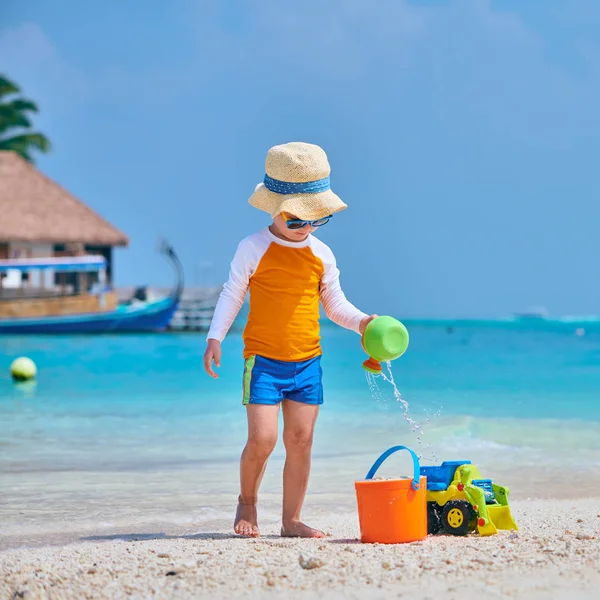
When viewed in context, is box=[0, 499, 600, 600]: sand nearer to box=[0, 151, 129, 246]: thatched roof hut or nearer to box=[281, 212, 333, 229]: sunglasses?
box=[281, 212, 333, 229]: sunglasses

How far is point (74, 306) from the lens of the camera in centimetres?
3466

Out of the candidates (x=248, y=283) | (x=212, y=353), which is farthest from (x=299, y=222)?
(x=212, y=353)

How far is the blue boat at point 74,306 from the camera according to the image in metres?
33.7

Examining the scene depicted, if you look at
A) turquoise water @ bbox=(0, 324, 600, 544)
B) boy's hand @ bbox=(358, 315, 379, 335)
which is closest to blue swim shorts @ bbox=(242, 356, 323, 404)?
boy's hand @ bbox=(358, 315, 379, 335)

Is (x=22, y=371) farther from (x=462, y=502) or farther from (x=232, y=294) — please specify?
(x=462, y=502)

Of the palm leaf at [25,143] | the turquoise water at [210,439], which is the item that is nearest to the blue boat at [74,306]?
the palm leaf at [25,143]

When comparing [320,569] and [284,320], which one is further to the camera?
[284,320]

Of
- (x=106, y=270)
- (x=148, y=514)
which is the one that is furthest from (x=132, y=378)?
(x=106, y=270)

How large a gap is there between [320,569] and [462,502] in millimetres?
944

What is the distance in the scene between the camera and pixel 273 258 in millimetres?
4074

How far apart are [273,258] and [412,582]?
152 cm

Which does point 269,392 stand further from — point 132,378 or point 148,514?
point 132,378

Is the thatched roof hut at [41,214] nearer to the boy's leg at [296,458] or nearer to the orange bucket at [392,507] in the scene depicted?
the boy's leg at [296,458]

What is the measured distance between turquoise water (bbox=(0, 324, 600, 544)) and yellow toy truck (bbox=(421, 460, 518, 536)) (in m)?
1.34
